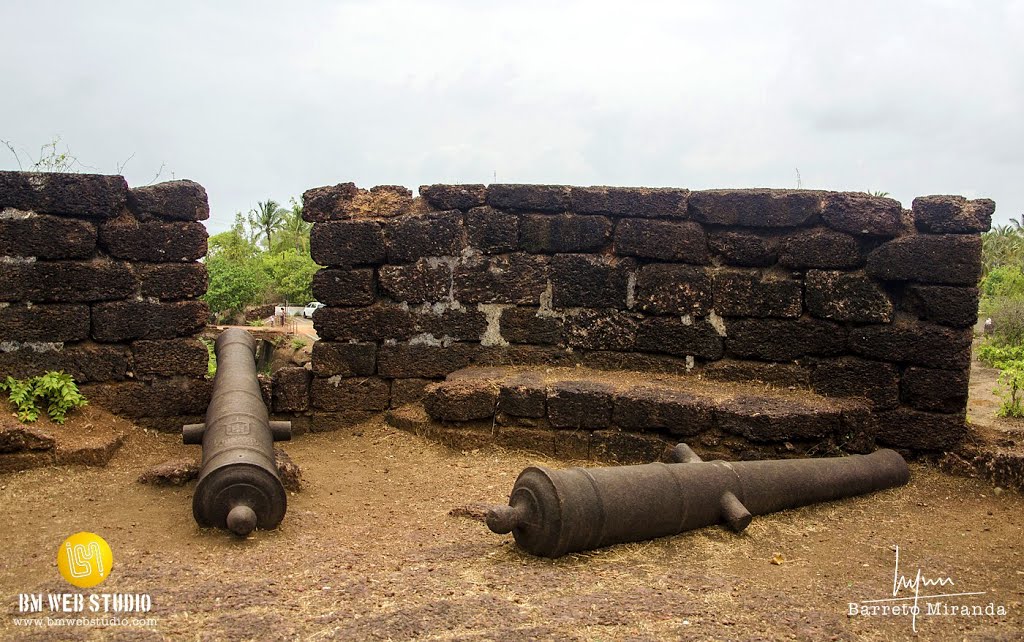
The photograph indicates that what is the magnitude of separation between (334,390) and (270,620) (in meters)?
4.02

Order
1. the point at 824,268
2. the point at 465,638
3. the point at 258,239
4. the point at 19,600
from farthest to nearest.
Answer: the point at 258,239 < the point at 824,268 < the point at 19,600 < the point at 465,638

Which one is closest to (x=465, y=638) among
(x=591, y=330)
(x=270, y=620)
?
(x=270, y=620)

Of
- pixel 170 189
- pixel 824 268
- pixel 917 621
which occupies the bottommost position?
pixel 917 621

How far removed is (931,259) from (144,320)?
21.0ft

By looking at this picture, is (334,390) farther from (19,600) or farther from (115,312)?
(19,600)

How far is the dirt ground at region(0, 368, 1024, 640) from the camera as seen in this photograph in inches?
138

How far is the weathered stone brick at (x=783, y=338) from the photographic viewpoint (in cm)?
664

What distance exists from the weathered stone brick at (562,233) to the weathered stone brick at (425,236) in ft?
1.87

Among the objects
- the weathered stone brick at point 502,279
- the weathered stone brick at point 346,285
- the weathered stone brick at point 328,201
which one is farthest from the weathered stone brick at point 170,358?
the weathered stone brick at point 502,279

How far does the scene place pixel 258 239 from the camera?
35125 mm

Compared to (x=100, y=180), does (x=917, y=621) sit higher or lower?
lower
